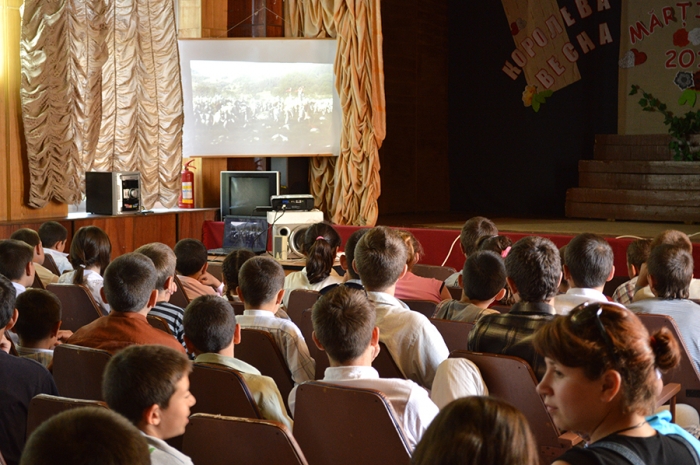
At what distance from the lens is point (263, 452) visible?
1.83 metres

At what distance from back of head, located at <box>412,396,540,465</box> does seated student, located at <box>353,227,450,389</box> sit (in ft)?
5.51

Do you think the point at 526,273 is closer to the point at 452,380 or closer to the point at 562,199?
the point at 452,380

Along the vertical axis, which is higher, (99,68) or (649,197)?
(99,68)

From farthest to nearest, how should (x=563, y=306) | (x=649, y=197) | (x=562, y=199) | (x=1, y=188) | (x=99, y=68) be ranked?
1. (x=562, y=199)
2. (x=649, y=197)
3. (x=99, y=68)
4. (x=1, y=188)
5. (x=563, y=306)

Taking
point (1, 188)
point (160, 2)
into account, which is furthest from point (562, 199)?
point (1, 188)

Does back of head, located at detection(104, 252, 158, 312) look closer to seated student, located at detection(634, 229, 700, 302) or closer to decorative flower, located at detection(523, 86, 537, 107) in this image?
seated student, located at detection(634, 229, 700, 302)

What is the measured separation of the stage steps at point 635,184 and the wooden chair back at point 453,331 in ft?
24.6

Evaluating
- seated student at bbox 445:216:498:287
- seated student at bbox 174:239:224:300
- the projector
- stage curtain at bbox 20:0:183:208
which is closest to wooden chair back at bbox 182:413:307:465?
seated student at bbox 174:239:224:300

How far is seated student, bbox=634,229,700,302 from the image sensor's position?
3.46 metres

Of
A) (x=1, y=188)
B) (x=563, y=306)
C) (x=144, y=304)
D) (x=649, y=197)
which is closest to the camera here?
(x=144, y=304)

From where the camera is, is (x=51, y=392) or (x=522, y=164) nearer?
(x=51, y=392)

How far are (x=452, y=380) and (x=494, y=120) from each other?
31.9 feet

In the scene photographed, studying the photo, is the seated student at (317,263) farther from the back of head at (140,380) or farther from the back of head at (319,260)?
the back of head at (140,380)

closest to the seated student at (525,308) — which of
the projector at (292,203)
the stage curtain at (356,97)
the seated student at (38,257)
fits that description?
the seated student at (38,257)
